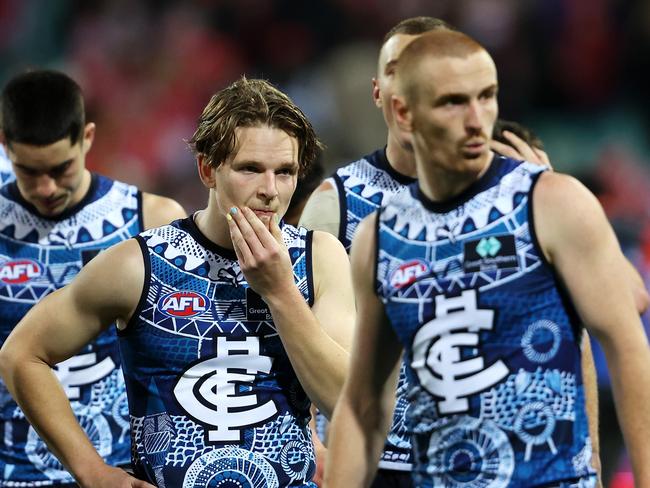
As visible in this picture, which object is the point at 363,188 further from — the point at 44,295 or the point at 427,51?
the point at 427,51

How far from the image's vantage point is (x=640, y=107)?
35.0ft

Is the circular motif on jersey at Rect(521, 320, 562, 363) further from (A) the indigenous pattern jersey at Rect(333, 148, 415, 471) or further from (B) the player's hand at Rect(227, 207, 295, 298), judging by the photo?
(A) the indigenous pattern jersey at Rect(333, 148, 415, 471)

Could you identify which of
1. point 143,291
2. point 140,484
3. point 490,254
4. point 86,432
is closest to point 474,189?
point 490,254

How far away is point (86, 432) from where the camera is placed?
538 cm

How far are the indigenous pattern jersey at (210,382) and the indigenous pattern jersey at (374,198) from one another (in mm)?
912

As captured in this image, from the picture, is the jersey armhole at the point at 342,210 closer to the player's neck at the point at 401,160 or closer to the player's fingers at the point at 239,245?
the player's neck at the point at 401,160

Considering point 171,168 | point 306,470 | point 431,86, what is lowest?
point 306,470

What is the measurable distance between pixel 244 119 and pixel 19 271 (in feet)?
6.00

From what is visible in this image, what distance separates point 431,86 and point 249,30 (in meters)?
8.62

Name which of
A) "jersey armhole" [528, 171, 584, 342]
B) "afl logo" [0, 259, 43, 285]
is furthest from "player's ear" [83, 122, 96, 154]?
"jersey armhole" [528, 171, 584, 342]

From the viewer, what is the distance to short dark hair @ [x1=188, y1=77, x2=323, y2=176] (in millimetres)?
4086

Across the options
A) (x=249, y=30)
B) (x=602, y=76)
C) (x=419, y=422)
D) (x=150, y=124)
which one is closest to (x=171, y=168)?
(x=150, y=124)

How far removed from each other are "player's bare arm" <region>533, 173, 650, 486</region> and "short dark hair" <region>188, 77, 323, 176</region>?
47.6 inches

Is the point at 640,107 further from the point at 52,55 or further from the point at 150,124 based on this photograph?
the point at 52,55
